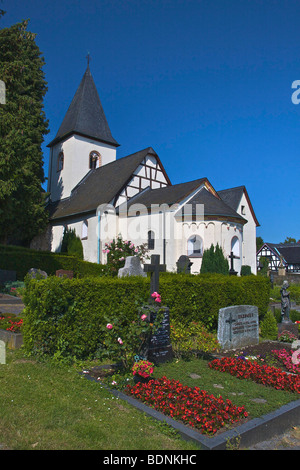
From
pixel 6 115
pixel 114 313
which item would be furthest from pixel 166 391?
pixel 6 115

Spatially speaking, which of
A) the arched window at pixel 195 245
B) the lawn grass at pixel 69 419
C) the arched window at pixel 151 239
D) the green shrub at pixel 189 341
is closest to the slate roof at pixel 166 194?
the arched window at pixel 151 239

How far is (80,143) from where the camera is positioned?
30688 millimetres

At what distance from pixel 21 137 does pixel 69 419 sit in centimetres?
1385

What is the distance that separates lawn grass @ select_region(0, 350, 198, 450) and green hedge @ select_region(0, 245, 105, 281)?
1222cm

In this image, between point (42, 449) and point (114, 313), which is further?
point (114, 313)

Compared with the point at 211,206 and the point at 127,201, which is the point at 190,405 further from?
the point at 127,201

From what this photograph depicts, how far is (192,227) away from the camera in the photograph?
22.1 meters

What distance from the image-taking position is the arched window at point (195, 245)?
2223 cm

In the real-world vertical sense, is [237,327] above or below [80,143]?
below

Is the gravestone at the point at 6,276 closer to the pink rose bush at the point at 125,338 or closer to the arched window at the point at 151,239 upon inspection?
the arched window at the point at 151,239

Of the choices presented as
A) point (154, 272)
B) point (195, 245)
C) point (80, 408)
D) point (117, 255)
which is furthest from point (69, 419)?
point (195, 245)

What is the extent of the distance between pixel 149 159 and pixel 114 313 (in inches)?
830

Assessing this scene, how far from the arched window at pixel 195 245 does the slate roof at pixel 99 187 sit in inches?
241
